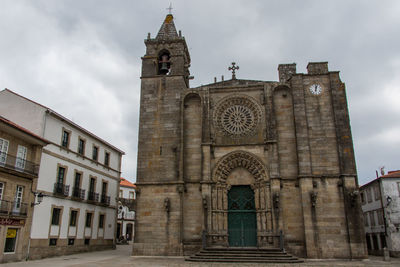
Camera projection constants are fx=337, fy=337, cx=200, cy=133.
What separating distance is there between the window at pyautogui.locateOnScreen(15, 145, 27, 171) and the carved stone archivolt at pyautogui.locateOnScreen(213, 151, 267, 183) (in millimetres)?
10178

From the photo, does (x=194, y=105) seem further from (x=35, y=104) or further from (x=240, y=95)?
(x=35, y=104)

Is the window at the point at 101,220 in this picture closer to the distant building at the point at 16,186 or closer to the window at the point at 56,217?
the window at the point at 56,217

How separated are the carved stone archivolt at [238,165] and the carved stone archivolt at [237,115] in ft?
4.41

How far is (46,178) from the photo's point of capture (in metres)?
19.1

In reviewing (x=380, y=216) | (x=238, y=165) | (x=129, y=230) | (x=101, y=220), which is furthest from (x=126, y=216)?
(x=380, y=216)

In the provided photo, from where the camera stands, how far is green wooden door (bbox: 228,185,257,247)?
18547 millimetres

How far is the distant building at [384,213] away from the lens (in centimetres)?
2381

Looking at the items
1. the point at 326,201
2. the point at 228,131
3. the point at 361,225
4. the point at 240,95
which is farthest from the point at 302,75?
the point at 361,225

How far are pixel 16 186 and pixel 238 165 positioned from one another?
1181 cm

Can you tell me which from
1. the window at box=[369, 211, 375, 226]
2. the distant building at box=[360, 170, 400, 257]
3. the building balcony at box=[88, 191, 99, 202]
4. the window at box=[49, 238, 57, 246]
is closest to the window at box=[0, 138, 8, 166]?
the window at box=[49, 238, 57, 246]

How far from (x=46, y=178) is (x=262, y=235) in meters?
12.4

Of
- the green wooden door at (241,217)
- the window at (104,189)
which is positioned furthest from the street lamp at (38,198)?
the green wooden door at (241,217)

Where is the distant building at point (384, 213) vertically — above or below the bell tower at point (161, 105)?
below

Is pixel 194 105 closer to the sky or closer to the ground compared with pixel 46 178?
closer to the sky
